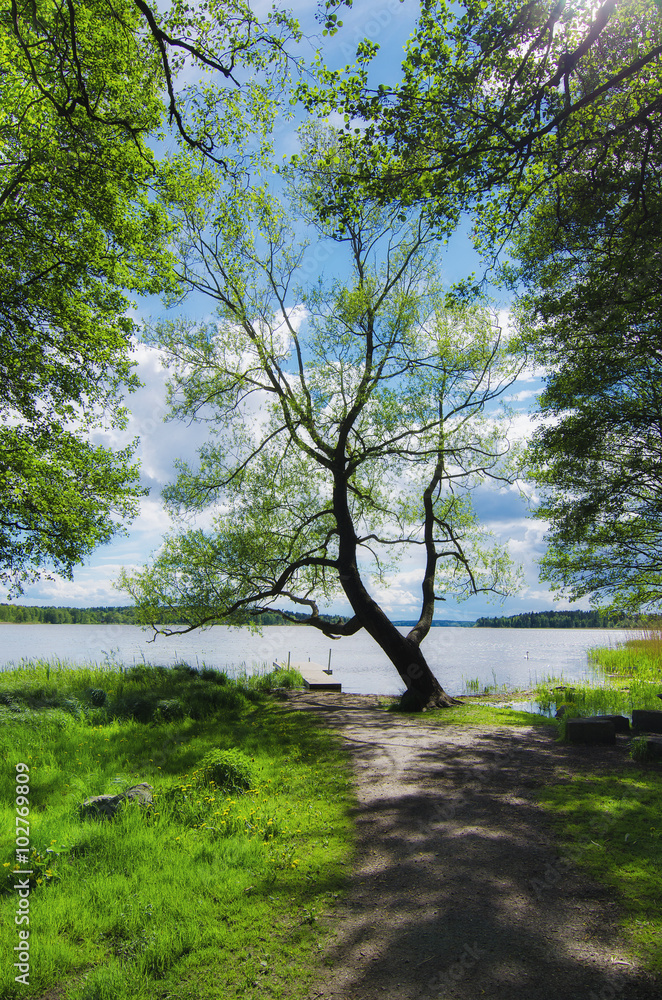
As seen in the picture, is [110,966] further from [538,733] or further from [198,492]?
[198,492]

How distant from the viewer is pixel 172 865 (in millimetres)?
5121

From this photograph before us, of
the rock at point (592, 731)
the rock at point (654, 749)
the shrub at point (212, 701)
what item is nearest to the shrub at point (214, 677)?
the shrub at point (212, 701)

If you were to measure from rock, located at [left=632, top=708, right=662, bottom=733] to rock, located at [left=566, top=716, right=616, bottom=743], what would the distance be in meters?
0.57

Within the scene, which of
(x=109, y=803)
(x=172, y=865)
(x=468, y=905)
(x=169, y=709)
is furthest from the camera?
(x=169, y=709)

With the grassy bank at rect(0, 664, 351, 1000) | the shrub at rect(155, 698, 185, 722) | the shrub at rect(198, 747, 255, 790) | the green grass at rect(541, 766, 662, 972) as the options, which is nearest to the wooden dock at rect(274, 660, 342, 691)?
the shrub at rect(155, 698, 185, 722)

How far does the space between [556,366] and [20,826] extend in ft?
45.4

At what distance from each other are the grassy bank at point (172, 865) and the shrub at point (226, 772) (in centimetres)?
6

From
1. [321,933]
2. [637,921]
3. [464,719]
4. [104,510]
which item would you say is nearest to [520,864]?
[637,921]

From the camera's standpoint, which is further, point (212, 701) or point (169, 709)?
point (212, 701)

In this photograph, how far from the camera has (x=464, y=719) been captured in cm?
1284

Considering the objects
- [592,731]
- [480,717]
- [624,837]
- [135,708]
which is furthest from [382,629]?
[624,837]

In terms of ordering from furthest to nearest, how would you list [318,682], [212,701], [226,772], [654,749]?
[318,682]
[212,701]
[654,749]
[226,772]

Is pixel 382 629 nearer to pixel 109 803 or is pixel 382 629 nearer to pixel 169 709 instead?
pixel 169 709

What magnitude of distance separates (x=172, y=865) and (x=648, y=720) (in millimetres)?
8935
